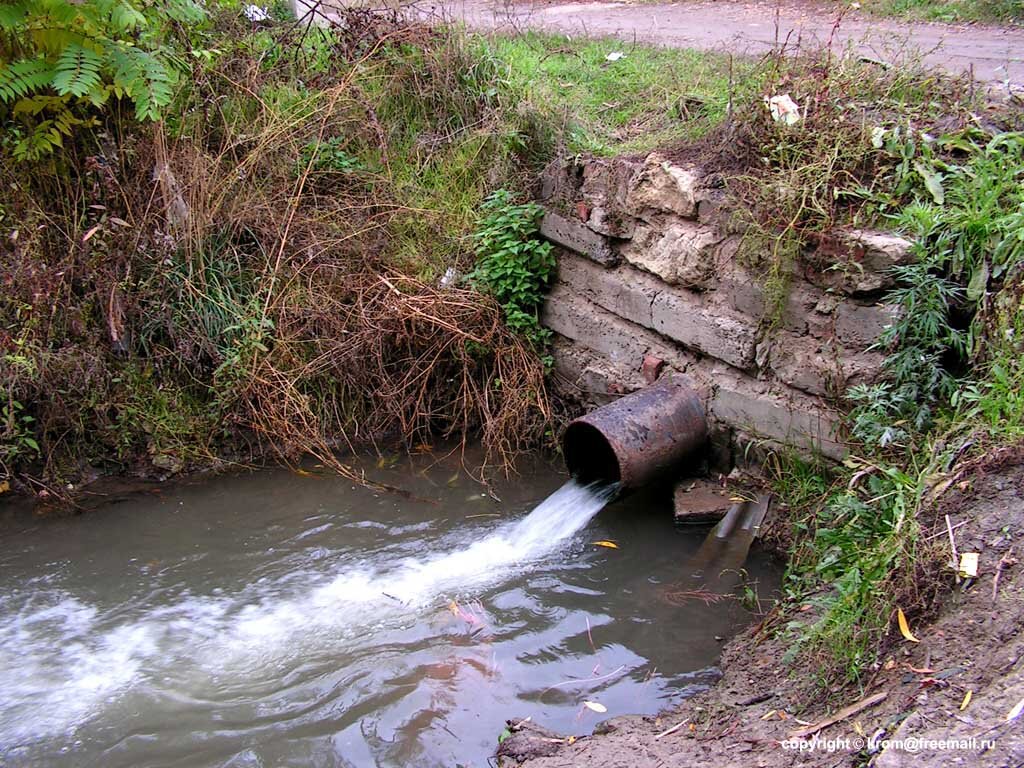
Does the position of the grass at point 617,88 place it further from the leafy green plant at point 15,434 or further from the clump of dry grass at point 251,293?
the leafy green plant at point 15,434

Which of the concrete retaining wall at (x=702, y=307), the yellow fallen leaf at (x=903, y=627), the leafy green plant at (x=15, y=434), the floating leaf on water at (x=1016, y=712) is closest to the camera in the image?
the floating leaf on water at (x=1016, y=712)

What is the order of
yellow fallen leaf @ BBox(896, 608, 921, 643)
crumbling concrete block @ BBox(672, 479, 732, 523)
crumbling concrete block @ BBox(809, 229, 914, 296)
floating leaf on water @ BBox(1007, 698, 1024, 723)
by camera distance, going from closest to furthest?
floating leaf on water @ BBox(1007, 698, 1024, 723) → yellow fallen leaf @ BBox(896, 608, 921, 643) → crumbling concrete block @ BBox(809, 229, 914, 296) → crumbling concrete block @ BBox(672, 479, 732, 523)

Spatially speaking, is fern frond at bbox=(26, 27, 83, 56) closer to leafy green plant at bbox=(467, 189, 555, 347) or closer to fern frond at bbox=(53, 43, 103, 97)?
fern frond at bbox=(53, 43, 103, 97)

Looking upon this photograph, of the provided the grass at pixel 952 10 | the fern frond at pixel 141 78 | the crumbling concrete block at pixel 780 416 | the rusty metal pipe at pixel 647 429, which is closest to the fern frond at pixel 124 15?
the fern frond at pixel 141 78

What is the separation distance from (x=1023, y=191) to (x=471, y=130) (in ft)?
11.9

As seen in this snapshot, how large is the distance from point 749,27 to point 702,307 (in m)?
4.17

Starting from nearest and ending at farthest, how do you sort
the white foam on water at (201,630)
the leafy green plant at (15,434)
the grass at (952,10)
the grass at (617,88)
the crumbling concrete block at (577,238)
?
the white foam on water at (201,630)
the leafy green plant at (15,434)
the crumbling concrete block at (577,238)
the grass at (617,88)
the grass at (952,10)

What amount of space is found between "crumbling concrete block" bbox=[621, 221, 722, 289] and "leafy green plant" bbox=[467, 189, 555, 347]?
74cm

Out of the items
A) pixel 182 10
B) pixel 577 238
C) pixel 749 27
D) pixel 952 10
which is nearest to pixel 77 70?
pixel 182 10

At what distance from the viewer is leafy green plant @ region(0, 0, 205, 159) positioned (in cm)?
493

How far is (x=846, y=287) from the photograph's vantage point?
4.37m

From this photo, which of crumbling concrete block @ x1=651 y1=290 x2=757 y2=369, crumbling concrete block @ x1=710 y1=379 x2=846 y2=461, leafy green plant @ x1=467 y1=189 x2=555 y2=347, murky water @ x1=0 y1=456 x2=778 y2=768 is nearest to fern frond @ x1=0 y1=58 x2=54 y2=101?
murky water @ x1=0 y1=456 x2=778 y2=768

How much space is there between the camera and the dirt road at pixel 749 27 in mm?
6301

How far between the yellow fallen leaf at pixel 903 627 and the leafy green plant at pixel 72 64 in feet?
15.1
